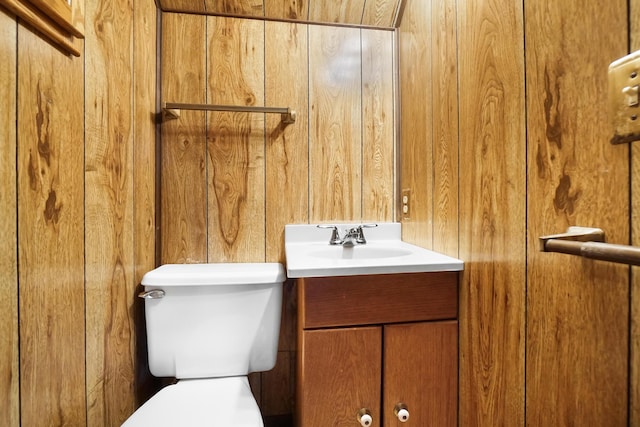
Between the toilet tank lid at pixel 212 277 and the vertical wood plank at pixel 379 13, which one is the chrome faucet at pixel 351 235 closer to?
the toilet tank lid at pixel 212 277

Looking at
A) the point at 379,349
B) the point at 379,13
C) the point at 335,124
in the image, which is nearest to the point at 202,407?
the point at 379,349

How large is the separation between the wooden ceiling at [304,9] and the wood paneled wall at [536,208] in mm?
356

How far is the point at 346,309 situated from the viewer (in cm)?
79

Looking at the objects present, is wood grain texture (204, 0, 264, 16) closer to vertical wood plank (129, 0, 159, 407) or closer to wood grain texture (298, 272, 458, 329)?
vertical wood plank (129, 0, 159, 407)

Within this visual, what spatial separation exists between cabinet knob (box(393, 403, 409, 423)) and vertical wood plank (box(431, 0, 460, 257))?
0.46 m

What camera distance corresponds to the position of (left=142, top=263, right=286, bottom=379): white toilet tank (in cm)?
93

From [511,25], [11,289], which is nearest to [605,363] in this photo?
[511,25]

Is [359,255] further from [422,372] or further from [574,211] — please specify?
[574,211]

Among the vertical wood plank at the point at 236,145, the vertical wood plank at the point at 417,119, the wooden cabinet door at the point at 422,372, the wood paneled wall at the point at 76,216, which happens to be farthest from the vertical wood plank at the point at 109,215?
the vertical wood plank at the point at 417,119

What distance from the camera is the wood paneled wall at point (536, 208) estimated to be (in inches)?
18.1

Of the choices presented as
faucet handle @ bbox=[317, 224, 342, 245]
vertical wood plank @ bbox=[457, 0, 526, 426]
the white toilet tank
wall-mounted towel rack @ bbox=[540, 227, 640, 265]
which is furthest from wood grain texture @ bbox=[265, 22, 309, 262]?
wall-mounted towel rack @ bbox=[540, 227, 640, 265]

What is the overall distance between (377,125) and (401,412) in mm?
1042

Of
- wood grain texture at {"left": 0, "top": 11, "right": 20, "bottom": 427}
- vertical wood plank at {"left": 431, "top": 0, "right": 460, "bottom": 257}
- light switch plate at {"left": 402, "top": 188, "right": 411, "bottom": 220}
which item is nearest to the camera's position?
wood grain texture at {"left": 0, "top": 11, "right": 20, "bottom": 427}

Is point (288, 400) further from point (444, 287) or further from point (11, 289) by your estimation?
point (11, 289)
